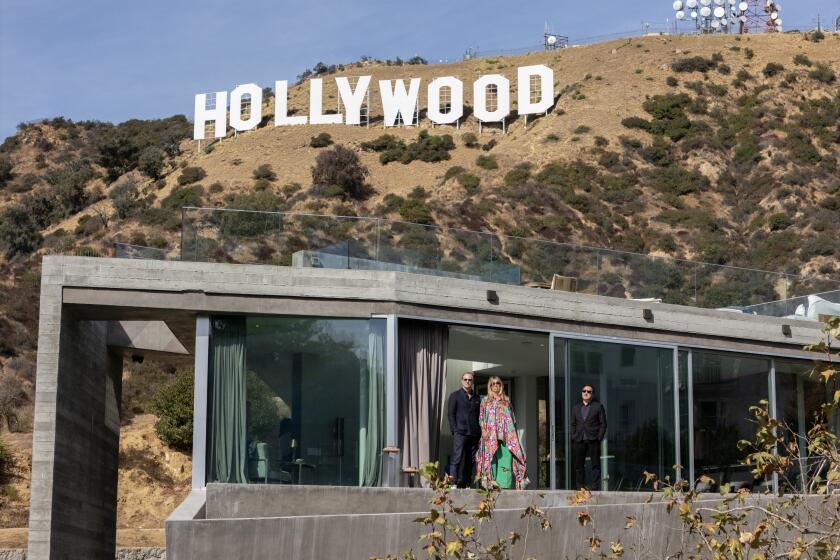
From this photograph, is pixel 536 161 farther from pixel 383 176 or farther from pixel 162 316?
pixel 162 316

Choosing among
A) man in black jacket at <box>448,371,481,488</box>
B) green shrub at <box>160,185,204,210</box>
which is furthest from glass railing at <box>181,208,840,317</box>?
green shrub at <box>160,185,204,210</box>

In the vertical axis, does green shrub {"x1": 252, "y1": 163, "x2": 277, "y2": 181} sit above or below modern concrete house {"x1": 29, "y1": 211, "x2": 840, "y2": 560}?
above

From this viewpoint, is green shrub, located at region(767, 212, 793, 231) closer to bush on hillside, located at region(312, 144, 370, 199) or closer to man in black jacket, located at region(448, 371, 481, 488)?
bush on hillside, located at region(312, 144, 370, 199)

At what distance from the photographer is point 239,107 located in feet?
220

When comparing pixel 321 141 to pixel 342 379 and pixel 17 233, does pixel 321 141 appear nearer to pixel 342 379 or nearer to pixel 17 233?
pixel 17 233

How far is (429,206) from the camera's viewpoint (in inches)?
2207

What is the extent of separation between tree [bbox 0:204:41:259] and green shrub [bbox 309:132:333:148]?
46.6 ft

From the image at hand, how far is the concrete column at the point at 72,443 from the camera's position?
14609 mm

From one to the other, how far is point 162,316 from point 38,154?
2470 inches

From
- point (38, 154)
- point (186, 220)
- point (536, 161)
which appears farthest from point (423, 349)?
point (38, 154)

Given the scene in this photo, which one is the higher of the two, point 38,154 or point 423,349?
point 38,154

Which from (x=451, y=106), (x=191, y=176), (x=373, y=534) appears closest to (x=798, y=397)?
(x=373, y=534)

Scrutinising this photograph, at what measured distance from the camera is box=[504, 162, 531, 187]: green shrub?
190ft

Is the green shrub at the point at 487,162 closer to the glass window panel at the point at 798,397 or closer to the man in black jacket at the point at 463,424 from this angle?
the glass window panel at the point at 798,397
